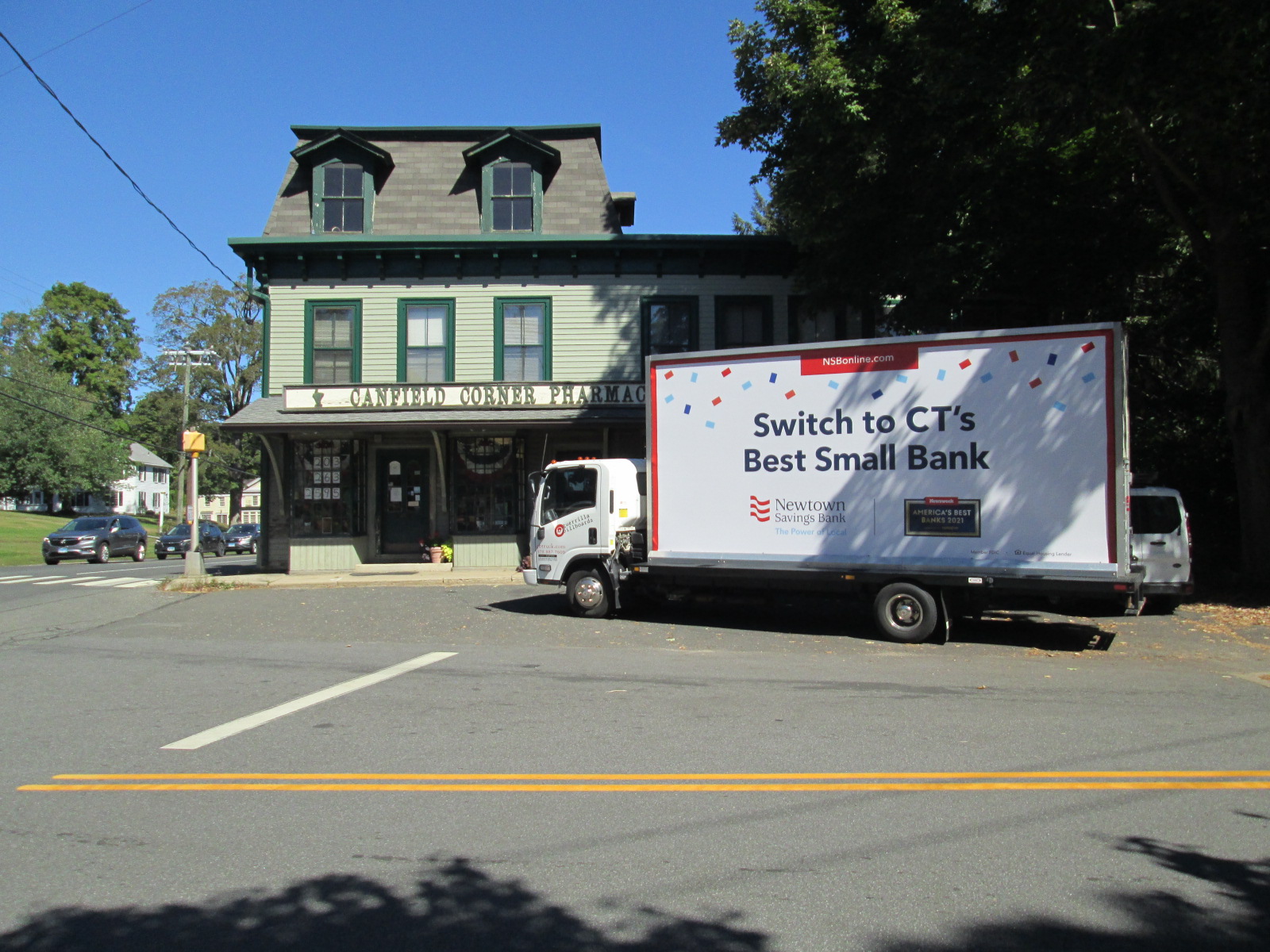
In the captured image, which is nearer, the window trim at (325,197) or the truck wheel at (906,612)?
the truck wheel at (906,612)

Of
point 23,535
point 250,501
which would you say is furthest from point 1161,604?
point 250,501

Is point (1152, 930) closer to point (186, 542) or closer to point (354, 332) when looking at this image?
point (354, 332)

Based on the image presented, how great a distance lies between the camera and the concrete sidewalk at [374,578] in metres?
18.6

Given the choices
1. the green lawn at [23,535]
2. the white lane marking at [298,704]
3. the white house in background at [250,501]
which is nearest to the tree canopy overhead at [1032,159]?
the white lane marking at [298,704]

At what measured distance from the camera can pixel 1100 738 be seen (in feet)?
21.9

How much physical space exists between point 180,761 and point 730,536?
7.62m

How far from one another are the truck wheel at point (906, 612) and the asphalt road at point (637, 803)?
81 centimetres

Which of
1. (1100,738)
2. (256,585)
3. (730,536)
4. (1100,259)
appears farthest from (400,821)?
(1100,259)

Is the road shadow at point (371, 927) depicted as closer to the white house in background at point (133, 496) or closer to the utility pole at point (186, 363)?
the utility pole at point (186, 363)

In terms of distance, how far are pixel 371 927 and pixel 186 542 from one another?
1492 inches

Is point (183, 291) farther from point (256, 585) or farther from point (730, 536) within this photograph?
point (730, 536)

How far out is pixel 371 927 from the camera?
3.70 meters

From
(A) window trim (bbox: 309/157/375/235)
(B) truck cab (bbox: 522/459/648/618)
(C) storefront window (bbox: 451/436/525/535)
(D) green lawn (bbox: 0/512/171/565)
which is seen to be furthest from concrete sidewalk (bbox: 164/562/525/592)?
(D) green lawn (bbox: 0/512/171/565)

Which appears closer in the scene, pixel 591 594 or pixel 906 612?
pixel 906 612
